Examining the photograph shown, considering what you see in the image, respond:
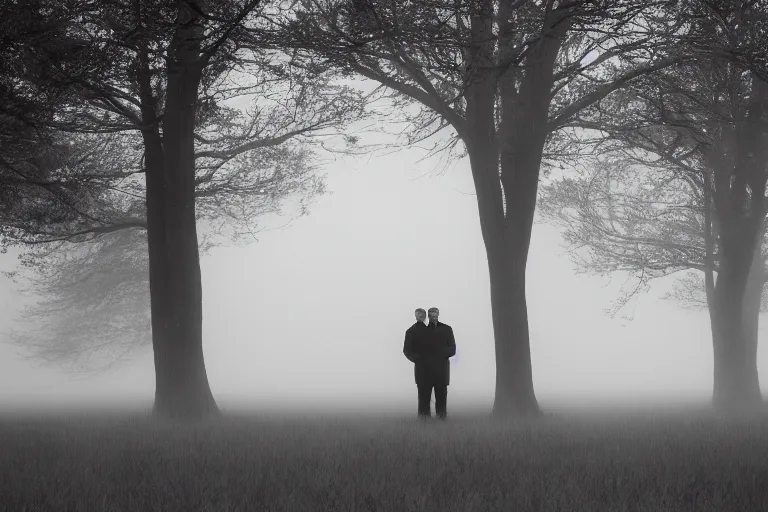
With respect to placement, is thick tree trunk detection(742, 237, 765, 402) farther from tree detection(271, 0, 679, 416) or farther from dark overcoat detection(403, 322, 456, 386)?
dark overcoat detection(403, 322, 456, 386)

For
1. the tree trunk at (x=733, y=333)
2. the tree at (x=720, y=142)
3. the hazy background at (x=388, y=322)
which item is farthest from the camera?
the hazy background at (x=388, y=322)

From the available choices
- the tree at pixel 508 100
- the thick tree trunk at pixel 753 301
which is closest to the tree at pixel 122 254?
the tree at pixel 508 100

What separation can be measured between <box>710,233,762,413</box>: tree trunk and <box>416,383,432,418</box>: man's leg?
9661 millimetres

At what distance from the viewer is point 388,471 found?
6363mm

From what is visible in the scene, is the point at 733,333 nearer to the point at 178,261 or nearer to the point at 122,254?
the point at 178,261

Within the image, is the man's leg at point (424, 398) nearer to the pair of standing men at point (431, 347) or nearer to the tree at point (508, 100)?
the pair of standing men at point (431, 347)

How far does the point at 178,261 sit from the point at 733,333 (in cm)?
1452

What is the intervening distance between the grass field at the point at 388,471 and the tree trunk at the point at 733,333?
9900mm

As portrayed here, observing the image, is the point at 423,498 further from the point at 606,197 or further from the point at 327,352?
the point at 327,352

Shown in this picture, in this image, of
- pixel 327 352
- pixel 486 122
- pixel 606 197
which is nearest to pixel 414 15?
pixel 486 122

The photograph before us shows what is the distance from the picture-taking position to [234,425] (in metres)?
12.0

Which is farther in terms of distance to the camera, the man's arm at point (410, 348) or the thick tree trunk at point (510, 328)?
the thick tree trunk at point (510, 328)

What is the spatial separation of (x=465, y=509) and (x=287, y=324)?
76533 mm

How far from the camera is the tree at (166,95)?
37.7ft
